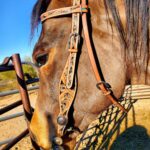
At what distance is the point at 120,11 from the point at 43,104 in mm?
731

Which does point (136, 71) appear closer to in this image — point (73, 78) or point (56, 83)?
point (73, 78)

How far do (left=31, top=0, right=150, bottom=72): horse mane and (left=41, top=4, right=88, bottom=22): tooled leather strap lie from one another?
0.14 m

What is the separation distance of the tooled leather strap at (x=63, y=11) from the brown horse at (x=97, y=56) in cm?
3

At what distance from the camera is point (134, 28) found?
1479 millimetres

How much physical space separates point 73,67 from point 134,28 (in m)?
0.41

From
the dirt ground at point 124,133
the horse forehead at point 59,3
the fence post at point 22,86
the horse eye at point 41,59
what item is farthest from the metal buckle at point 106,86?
the dirt ground at point 124,133

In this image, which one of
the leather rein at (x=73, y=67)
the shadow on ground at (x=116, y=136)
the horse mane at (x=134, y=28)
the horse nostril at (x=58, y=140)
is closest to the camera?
the horse mane at (x=134, y=28)

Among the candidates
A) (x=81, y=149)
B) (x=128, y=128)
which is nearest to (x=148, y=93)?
(x=128, y=128)

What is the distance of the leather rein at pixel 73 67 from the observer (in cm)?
155

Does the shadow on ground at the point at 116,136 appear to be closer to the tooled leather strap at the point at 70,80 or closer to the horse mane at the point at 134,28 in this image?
the tooled leather strap at the point at 70,80

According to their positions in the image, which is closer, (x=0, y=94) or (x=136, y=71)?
(x=136, y=71)

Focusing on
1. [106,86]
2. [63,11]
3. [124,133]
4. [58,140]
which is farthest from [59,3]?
[124,133]

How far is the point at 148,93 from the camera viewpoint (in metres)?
7.41

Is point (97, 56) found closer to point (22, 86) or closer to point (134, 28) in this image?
point (134, 28)
